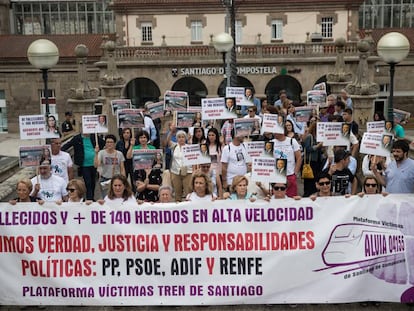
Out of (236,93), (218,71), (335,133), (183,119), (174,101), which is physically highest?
(218,71)

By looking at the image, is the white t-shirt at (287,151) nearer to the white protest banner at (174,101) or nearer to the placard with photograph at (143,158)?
the placard with photograph at (143,158)

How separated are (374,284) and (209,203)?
82.3 inches

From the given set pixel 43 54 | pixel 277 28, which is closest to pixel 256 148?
pixel 43 54

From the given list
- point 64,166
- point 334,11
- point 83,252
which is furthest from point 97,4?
point 83,252

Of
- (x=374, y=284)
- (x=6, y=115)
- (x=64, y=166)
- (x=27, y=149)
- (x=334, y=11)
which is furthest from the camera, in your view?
(x=6, y=115)

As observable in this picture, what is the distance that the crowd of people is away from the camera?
727cm

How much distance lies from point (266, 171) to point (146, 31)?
1226 inches

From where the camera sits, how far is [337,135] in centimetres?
935

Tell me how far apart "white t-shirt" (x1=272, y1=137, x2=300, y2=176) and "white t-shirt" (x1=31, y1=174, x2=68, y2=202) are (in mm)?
3239

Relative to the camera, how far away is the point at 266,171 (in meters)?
7.73

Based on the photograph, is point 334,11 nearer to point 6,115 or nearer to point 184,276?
point 6,115

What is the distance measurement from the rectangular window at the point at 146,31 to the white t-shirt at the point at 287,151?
96.6ft

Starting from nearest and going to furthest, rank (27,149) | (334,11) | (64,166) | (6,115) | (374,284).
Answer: (374,284), (27,149), (64,166), (334,11), (6,115)

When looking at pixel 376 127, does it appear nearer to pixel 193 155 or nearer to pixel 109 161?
pixel 193 155
